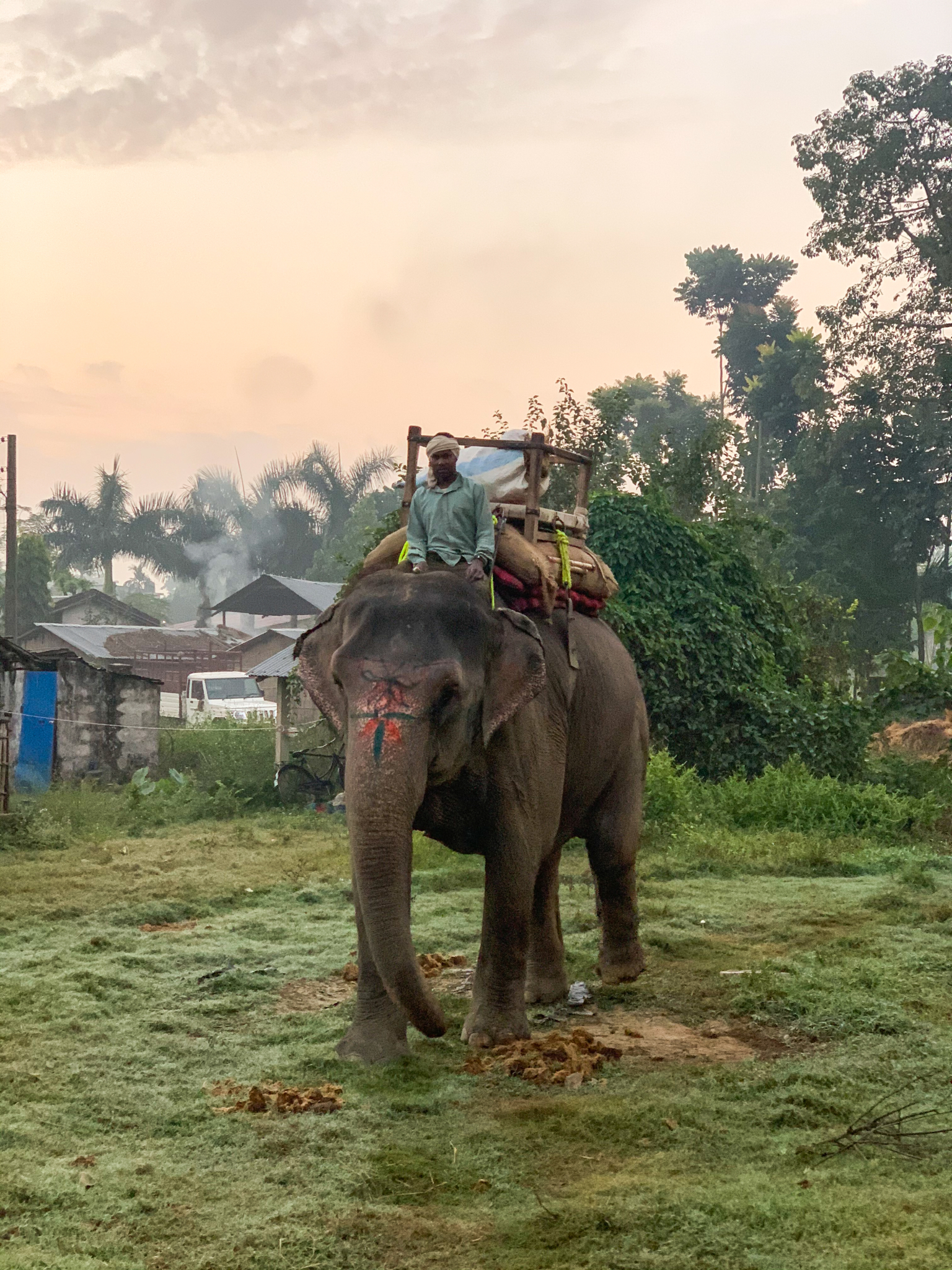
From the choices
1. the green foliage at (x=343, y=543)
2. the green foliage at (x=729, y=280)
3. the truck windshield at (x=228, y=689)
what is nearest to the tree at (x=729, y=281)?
the green foliage at (x=729, y=280)

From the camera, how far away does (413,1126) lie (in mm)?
5246

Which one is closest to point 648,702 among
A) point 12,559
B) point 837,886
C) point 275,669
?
point 837,886

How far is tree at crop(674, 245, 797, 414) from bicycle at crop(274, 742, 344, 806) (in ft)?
135

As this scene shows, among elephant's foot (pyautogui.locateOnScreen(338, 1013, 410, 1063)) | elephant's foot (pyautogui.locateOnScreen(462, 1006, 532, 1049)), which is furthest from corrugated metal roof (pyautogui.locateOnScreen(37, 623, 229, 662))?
elephant's foot (pyautogui.locateOnScreen(338, 1013, 410, 1063))

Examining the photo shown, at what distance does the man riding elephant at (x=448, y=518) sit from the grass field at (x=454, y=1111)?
7.96 feet

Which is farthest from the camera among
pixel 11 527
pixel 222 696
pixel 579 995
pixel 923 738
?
pixel 222 696

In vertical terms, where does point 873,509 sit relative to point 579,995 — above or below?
above

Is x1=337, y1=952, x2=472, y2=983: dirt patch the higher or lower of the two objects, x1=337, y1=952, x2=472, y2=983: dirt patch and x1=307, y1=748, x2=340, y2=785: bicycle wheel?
the lower

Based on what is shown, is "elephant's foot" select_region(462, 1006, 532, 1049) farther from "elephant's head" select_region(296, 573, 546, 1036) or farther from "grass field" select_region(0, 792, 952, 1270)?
"elephant's head" select_region(296, 573, 546, 1036)

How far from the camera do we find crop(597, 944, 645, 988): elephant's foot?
8016 millimetres

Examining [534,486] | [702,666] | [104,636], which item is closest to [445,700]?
[534,486]

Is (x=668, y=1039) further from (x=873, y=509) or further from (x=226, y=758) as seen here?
(x=873, y=509)

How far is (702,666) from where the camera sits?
17.3m

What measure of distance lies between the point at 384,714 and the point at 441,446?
164 cm
